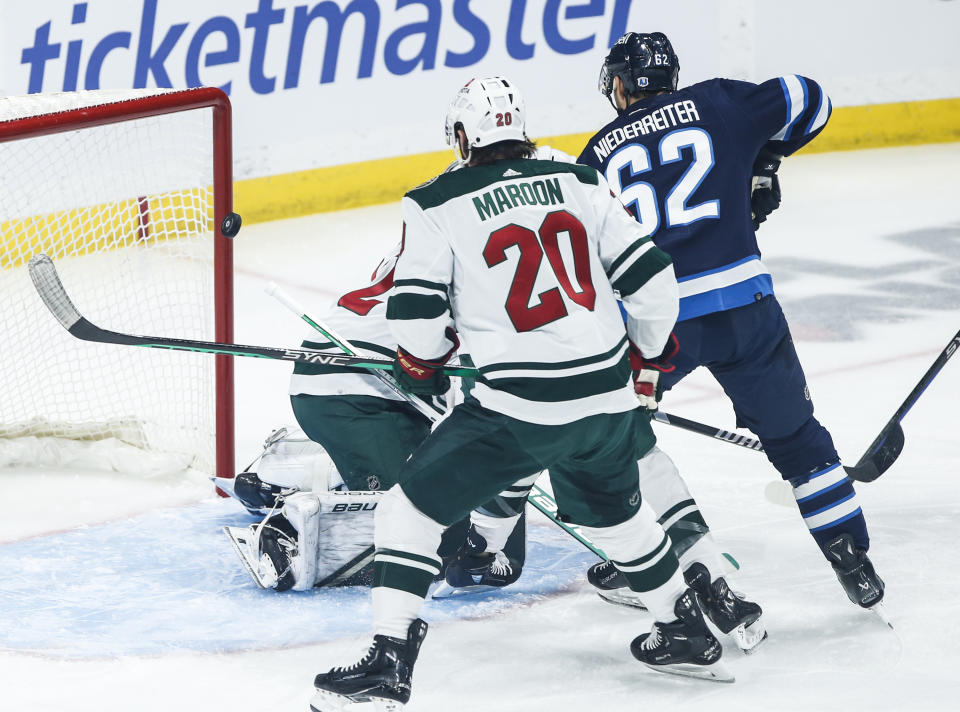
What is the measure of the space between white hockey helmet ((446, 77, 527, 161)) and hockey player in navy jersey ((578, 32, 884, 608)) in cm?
51

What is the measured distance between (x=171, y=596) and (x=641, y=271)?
1.26 meters

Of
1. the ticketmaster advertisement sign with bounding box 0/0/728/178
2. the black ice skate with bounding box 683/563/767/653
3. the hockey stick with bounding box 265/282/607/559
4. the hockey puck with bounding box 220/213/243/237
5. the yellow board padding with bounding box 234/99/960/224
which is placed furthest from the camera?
the yellow board padding with bounding box 234/99/960/224

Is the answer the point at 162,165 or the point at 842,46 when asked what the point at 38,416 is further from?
the point at 842,46

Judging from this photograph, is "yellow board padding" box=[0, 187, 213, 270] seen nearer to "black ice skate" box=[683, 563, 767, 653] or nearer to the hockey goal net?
the hockey goal net

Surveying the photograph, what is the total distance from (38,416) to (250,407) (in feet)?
2.38

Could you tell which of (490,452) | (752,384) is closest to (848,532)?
(752,384)

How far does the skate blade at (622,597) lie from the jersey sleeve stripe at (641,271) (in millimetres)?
786

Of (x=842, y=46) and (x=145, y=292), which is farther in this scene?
(x=842, y=46)

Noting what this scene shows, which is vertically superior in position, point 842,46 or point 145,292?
point 842,46

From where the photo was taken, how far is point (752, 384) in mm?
2703

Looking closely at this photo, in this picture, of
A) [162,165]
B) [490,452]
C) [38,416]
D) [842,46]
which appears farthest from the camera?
[842,46]

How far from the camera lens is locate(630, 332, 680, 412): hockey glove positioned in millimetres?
2436

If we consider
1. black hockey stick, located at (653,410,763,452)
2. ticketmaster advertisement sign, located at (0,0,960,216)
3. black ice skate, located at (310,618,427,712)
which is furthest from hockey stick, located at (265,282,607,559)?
ticketmaster advertisement sign, located at (0,0,960,216)

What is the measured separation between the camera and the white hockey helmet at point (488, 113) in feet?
7.41
